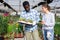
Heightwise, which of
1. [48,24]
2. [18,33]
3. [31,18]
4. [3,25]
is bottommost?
[18,33]

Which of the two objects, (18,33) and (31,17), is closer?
(31,17)

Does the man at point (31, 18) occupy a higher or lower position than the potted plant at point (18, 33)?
higher

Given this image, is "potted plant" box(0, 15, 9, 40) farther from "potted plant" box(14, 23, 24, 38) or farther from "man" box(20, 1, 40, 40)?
"man" box(20, 1, 40, 40)

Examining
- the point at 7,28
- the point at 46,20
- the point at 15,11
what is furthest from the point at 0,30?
the point at 46,20

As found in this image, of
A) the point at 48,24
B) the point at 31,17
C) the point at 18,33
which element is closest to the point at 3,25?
the point at 18,33

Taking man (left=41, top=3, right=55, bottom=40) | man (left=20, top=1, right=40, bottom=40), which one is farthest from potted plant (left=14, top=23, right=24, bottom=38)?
man (left=41, top=3, right=55, bottom=40)

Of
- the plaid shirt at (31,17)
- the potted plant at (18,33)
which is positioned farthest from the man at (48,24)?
the potted plant at (18,33)

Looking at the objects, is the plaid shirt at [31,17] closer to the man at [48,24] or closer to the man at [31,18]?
the man at [31,18]

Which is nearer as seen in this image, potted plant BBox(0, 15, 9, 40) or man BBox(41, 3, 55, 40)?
man BBox(41, 3, 55, 40)

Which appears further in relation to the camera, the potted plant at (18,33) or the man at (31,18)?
the potted plant at (18,33)

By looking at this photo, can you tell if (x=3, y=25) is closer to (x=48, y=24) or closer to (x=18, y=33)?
(x=18, y=33)

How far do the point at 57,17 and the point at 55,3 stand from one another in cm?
54

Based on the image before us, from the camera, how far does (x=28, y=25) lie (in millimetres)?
9109

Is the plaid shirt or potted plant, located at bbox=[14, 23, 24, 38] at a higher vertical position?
the plaid shirt
